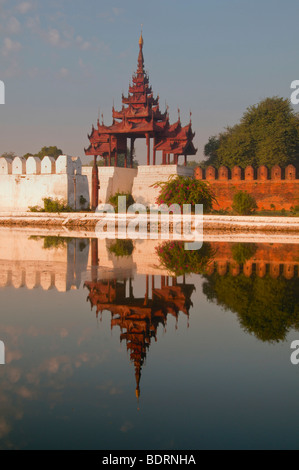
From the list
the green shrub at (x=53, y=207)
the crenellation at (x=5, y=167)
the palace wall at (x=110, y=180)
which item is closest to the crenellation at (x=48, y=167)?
the green shrub at (x=53, y=207)

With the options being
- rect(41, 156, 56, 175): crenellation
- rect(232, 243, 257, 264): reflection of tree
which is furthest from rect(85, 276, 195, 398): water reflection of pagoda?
rect(41, 156, 56, 175): crenellation

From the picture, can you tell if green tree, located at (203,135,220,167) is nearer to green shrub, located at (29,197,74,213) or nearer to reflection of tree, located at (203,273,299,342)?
green shrub, located at (29,197,74,213)

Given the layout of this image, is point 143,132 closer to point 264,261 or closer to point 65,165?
point 65,165

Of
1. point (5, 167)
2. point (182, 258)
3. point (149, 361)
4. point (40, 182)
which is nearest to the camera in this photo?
point (149, 361)

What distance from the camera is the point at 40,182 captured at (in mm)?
25891

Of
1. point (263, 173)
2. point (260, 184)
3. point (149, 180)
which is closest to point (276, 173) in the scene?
point (263, 173)

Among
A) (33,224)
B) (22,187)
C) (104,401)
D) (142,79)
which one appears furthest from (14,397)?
(142,79)

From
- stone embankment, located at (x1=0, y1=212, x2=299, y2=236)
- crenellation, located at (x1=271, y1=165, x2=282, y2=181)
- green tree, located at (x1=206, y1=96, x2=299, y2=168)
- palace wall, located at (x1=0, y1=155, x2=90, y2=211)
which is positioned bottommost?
stone embankment, located at (x1=0, y1=212, x2=299, y2=236)

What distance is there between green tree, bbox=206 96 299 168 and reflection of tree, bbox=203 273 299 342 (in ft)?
90.5

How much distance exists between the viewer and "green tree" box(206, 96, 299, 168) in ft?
113

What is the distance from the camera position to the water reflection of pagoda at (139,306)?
4707 mm

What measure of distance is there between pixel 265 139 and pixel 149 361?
33.2 metres

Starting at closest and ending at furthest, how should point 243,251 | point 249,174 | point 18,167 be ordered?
1. point 243,251
2. point 18,167
3. point 249,174

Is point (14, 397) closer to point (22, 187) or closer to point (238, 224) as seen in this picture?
point (238, 224)
